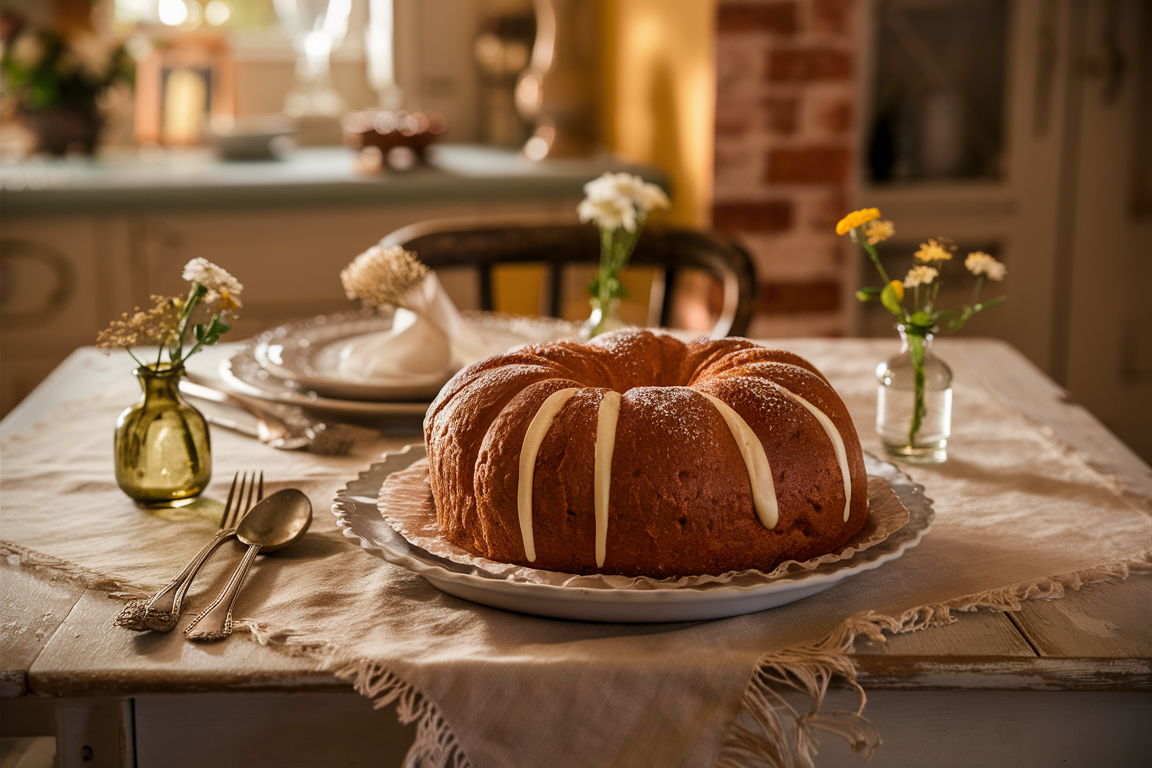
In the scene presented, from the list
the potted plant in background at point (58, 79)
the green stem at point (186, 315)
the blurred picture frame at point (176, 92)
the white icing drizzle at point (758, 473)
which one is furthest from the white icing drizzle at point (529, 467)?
the blurred picture frame at point (176, 92)

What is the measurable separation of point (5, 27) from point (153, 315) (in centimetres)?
219

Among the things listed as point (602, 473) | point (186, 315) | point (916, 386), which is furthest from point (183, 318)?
point (916, 386)

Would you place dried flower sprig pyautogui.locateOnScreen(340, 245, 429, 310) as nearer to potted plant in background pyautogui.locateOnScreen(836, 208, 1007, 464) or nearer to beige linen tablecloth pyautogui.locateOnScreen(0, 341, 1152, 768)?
beige linen tablecloth pyautogui.locateOnScreen(0, 341, 1152, 768)

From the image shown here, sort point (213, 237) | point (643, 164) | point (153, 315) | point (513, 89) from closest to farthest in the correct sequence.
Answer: point (153, 315) < point (213, 237) < point (643, 164) < point (513, 89)

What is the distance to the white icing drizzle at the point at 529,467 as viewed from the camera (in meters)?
0.67

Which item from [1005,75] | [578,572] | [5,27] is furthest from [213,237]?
[578,572]

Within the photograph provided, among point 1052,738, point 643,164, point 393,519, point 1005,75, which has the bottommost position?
point 1052,738

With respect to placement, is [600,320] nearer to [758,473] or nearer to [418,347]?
[418,347]

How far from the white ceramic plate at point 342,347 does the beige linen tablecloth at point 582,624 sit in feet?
0.39

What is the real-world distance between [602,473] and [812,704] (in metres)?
0.17

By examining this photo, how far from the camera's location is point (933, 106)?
7.61 feet

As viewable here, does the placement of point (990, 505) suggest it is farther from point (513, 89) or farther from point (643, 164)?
point (513, 89)

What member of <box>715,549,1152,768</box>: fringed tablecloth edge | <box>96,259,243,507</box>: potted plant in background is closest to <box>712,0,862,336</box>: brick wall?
<box>96,259,243,507</box>: potted plant in background

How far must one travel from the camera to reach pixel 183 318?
33.9 inches
